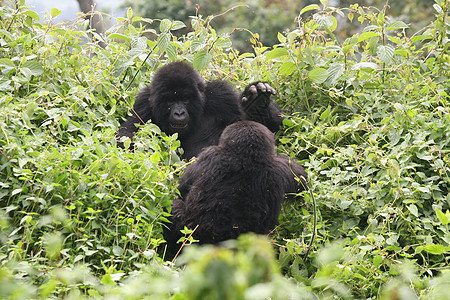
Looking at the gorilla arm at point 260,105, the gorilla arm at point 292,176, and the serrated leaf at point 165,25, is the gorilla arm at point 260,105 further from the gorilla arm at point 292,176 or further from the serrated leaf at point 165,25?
the serrated leaf at point 165,25

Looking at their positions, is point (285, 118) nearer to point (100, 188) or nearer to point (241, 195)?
point (241, 195)

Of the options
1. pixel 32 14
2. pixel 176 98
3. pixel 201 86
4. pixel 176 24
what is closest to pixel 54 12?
pixel 32 14

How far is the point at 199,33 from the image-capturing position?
576 centimetres

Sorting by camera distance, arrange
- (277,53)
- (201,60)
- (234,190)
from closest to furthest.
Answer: (234,190)
(277,53)
(201,60)

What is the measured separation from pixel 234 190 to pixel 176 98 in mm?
1429

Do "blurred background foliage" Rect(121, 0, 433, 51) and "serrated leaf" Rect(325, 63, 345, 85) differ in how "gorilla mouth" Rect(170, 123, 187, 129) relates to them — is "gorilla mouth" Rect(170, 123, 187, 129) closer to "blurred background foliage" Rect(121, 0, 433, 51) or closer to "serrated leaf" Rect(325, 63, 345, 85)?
"serrated leaf" Rect(325, 63, 345, 85)

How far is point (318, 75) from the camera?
17.0ft

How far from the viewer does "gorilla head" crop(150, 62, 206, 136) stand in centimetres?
490

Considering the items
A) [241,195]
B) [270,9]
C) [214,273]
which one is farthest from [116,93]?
[270,9]

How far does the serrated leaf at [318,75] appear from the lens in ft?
16.9

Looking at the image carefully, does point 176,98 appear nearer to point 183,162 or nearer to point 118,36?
point 183,162

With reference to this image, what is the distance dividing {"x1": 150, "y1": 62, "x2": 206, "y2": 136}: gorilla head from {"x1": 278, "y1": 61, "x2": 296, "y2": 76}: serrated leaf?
32.2 inches

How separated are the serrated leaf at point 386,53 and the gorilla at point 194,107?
1.04 meters

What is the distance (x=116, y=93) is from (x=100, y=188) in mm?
1805
